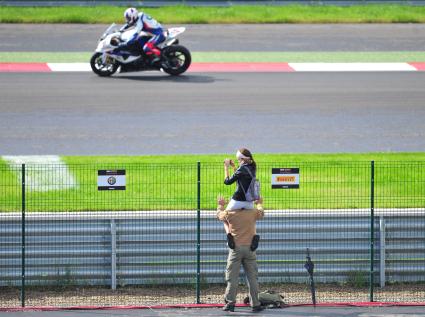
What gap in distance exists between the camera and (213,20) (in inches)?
1426

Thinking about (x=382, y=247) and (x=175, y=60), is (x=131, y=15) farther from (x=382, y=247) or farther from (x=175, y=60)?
(x=382, y=247)

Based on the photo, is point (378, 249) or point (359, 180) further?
point (359, 180)

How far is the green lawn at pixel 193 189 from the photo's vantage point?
18000 millimetres

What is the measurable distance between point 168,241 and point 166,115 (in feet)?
28.2

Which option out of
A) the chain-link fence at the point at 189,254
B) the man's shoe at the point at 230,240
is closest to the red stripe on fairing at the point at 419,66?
the chain-link fence at the point at 189,254

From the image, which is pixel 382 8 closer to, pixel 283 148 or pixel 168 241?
pixel 283 148

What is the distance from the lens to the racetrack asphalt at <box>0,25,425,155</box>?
75.3 feet

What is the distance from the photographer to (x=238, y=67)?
1200 inches

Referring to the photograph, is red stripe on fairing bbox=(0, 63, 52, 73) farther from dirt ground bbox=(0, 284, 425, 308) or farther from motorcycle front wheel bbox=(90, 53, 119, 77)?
dirt ground bbox=(0, 284, 425, 308)

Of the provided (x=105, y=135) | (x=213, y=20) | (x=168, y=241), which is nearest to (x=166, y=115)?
(x=105, y=135)

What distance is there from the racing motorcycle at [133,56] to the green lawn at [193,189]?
826 centimetres

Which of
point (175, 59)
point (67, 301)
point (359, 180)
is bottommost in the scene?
point (67, 301)

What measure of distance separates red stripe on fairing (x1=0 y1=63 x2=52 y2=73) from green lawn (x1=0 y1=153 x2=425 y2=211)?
9775 millimetres

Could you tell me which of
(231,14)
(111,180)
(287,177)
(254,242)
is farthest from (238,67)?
(254,242)
